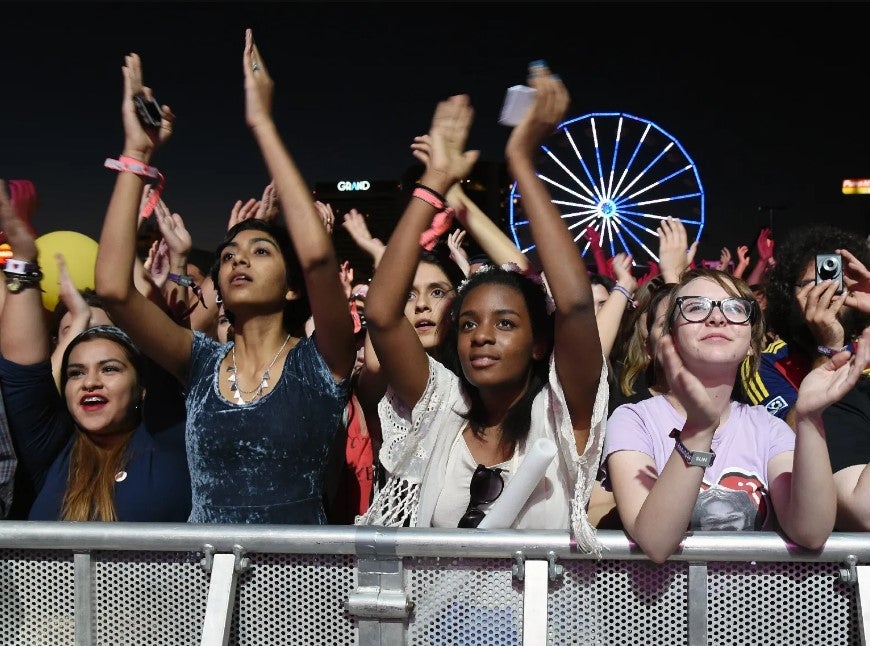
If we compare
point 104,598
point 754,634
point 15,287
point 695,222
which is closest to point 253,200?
point 15,287

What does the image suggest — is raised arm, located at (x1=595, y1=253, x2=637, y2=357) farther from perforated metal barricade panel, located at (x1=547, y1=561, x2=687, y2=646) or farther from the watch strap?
the watch strap

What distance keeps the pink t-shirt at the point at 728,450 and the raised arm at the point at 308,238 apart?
0.80 meters

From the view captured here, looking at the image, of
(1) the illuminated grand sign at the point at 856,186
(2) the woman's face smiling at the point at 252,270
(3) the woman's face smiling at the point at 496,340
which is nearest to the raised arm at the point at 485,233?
(3) the woman's face smiling at the point at 496,340

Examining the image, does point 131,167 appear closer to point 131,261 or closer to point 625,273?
point 131,261

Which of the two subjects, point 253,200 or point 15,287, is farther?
point 253,200

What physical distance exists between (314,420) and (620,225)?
3.10 metres

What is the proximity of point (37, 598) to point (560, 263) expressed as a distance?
4.61ft

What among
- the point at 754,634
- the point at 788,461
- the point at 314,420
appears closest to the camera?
the point at 754,634

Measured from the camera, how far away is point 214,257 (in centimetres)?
279

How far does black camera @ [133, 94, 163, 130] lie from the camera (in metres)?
2.54

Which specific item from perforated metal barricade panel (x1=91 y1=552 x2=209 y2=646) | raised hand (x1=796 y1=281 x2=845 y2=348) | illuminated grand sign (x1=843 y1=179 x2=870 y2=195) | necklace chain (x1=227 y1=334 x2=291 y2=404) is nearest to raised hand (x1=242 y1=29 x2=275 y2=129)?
necklace chain (x1=227 y1=334 x2=291 y2=404)

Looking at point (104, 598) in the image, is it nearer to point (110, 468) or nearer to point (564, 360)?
point (110, 468)

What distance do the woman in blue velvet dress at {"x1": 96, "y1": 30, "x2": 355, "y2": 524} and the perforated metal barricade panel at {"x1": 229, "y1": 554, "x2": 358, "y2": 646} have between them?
508 mm

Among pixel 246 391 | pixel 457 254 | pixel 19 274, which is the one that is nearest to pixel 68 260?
pixel 19 274
